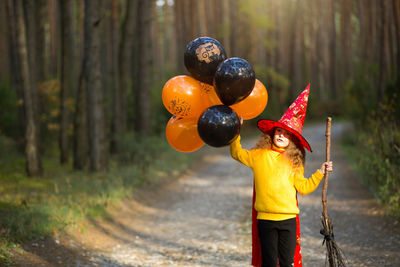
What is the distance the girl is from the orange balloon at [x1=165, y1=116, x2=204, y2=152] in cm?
39

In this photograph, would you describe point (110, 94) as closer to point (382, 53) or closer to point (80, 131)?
point (80, 131)

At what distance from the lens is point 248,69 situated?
11.8ft

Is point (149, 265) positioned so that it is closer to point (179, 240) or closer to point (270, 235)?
point (179, 240)

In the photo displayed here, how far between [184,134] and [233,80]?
74cm

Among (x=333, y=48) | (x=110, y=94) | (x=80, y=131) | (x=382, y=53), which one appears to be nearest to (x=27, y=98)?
(x=80, y=131)

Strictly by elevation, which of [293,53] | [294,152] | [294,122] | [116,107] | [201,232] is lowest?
[201,232]

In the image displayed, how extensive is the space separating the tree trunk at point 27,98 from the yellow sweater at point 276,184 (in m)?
6.47

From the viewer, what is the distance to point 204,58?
3811mm

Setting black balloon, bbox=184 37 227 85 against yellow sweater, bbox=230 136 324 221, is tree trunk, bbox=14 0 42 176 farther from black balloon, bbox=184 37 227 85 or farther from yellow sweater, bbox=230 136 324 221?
yellow sweater, bbox=230 136 324 221

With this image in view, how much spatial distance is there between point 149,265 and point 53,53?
20357 millimetres

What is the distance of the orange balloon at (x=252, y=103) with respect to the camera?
3924 mm

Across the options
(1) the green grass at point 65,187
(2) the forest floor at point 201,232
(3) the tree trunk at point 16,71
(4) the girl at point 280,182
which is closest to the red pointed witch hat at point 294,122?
(4) the girl at point 280,182

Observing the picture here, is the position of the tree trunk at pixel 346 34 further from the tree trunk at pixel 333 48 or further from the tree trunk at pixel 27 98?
the tree trunk at pixel 27 98

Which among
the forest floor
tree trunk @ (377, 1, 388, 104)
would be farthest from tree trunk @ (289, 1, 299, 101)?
the forest floor
